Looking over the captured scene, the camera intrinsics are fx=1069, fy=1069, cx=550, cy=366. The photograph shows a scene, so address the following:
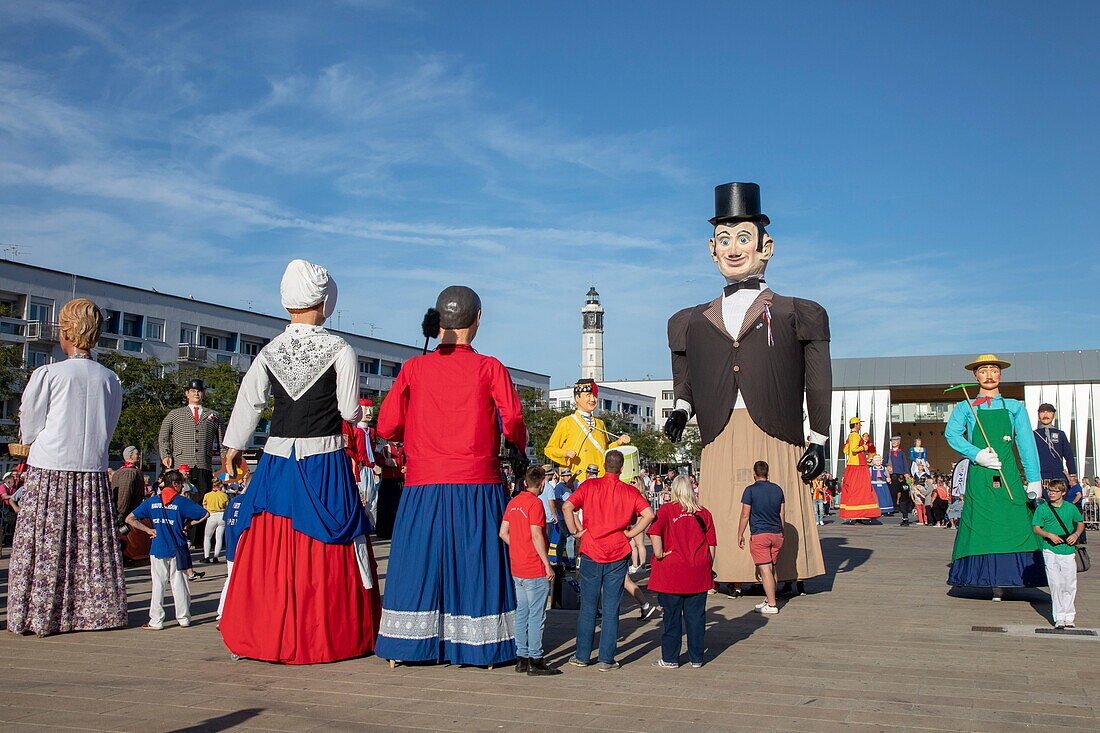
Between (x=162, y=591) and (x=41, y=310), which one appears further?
(x=41, y=310)

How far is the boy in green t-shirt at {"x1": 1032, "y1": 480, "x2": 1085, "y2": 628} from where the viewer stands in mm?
8156

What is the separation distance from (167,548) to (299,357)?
2483mm

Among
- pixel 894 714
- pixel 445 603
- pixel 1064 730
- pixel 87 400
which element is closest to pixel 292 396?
pixel 445 603

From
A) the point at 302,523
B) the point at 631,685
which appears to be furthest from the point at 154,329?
the point at 631,685

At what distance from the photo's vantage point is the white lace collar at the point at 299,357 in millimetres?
6918

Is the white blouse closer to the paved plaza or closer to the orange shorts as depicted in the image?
the paved plaza

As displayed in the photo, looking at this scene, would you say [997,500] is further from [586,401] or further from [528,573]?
[528,573]

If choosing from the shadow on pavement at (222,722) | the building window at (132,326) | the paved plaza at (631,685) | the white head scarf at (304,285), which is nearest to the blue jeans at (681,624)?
the paved plaza at (631,685)

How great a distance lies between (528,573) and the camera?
638cm

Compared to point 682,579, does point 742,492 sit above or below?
above

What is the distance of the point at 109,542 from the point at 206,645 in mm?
1450

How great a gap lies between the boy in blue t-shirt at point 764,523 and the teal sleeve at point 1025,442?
2393 millimetres

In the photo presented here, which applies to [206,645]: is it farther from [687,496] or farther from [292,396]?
[687,496]

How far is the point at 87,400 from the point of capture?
812 centimetres
